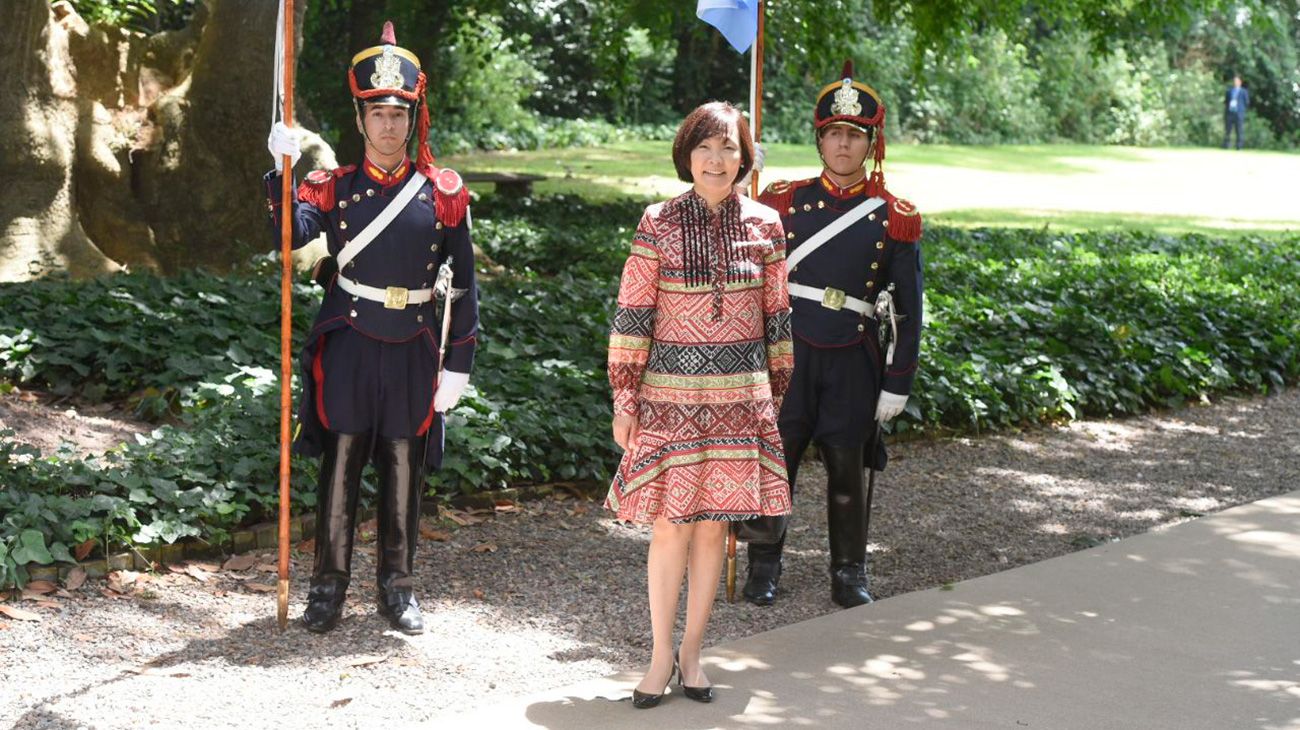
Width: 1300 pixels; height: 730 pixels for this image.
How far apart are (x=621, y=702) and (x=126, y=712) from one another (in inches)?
54.3

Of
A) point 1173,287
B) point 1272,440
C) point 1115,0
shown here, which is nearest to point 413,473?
point 1272,440

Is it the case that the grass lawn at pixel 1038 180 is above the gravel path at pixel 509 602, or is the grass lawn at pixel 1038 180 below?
above

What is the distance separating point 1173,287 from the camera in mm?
12148

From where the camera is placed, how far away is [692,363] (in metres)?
A: 4.68

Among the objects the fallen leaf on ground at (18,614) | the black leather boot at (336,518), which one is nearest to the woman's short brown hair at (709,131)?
the black leather boot at (336,518)

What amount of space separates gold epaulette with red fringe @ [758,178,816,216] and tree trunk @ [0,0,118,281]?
5.98 m

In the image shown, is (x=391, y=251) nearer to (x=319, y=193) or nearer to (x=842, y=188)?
(x=319, y=193)

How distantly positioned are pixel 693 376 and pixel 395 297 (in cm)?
118

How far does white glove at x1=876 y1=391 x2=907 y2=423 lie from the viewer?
5758 mm

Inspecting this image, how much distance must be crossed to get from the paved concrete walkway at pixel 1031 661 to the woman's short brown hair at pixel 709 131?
60.0 inches

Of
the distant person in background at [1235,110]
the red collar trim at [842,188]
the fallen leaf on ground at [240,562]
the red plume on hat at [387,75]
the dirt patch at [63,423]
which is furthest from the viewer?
the distant person in background at [1235,110]

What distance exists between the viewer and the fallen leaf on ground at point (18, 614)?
207 inches

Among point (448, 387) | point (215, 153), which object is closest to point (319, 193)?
point (448, 387)

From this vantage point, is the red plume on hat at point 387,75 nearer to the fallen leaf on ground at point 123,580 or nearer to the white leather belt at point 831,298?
the white leather belt at point 831,298
